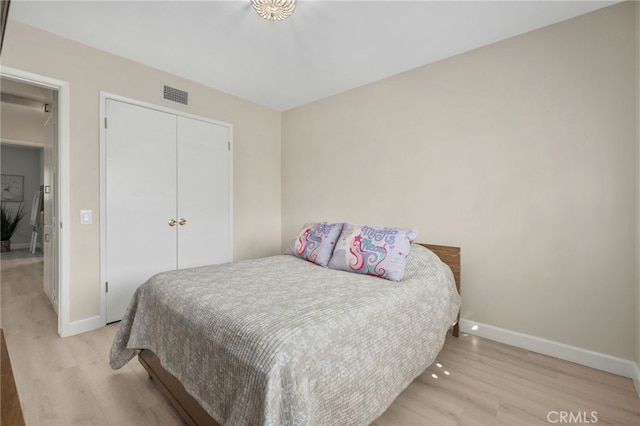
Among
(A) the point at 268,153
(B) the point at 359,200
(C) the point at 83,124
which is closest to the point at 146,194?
(C) the point at 83,124

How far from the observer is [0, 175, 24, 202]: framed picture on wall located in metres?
6.32

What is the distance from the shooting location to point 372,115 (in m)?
3.21

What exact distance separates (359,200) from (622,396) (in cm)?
242

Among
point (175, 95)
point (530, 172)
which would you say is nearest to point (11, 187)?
point (175, 95)

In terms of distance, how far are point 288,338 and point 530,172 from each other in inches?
88.8

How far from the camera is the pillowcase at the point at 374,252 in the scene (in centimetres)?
208

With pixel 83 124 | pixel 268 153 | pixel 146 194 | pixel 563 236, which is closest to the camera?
pixel 563 236

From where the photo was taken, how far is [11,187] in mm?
6414

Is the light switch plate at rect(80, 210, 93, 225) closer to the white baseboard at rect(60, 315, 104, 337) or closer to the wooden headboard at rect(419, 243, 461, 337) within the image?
the white baseboard at rect(60, 315, 104, 337)

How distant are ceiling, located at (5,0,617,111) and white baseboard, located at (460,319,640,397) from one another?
7.84 feet

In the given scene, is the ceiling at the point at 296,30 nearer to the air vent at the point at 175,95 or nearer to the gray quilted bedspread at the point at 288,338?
the air vent at the point at 175,95

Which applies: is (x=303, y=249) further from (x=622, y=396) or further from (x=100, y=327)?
(x=622, y=396)

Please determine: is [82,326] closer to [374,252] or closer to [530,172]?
[374,252]

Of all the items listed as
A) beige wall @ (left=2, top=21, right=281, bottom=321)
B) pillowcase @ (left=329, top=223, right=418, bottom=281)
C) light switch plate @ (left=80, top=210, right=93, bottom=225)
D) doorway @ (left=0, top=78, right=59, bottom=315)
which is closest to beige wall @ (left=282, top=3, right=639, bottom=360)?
pillowcase @ (left=329, top=223, right=418, bottom=281)
